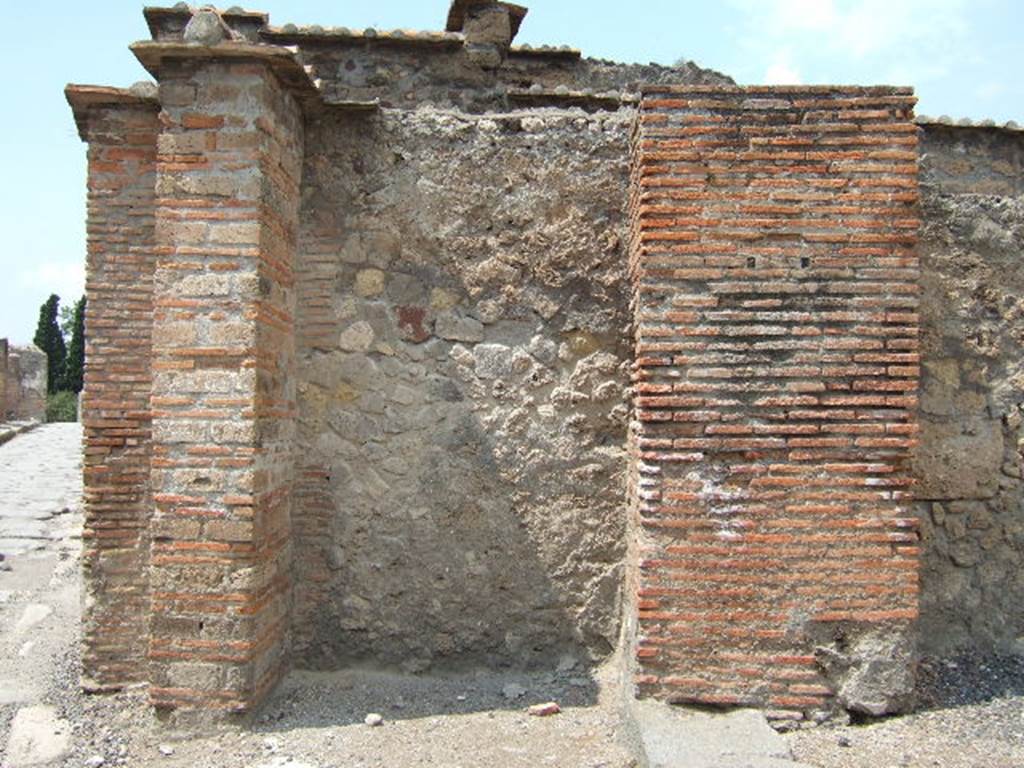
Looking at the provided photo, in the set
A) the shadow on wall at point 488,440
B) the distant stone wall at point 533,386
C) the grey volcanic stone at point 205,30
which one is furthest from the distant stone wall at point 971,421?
the grey volcanic stone at point 205,30

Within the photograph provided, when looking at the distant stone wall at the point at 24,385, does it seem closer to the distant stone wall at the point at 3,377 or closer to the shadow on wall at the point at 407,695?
the distant stone wall at the point at 3,377

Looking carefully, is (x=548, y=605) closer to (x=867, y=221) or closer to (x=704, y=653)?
(x=704, y=653)

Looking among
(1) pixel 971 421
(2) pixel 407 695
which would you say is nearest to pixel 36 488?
(2) pixel 407 695

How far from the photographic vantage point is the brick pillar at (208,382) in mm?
3885

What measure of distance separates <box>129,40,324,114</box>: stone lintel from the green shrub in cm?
2443

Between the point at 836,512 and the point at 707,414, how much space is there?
69 cm

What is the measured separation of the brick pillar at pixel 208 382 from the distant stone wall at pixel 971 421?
3284 mm

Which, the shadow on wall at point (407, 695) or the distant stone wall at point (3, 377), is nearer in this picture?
the shadow on wall at point (407, 695)

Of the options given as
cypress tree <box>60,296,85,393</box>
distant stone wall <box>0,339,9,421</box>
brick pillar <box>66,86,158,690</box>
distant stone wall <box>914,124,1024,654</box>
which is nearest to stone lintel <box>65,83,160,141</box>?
brick pillar <box>66,86,158,690</box>

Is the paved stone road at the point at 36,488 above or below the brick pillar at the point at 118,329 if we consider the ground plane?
below

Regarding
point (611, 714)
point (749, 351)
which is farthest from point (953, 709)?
point (749, 351)

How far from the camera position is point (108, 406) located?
4328 millimetres

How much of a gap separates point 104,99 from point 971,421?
452 cm

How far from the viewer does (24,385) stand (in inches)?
808
